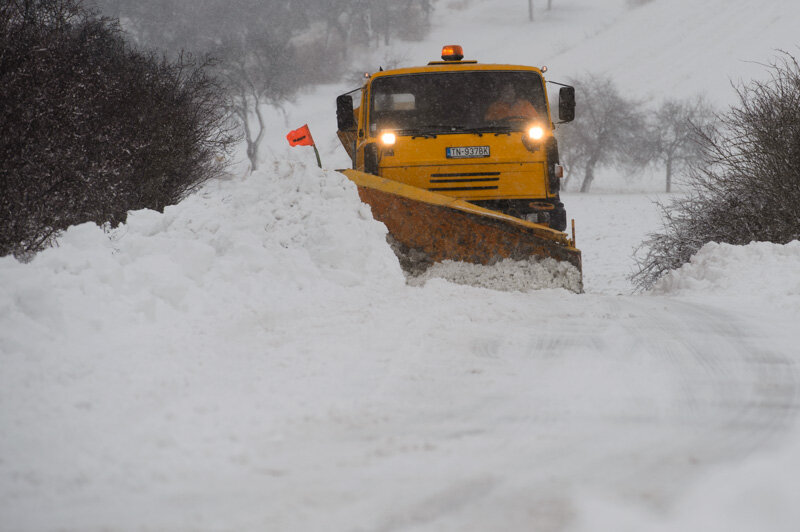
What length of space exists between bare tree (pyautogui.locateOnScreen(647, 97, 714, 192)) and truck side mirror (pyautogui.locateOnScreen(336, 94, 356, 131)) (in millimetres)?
40250

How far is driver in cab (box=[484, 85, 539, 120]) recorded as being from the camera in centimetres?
683

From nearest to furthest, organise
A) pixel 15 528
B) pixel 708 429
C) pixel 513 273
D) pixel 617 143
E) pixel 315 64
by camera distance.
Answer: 1. pixel 15 528
2. pixel 708 429
3. pixel 513 273
4. pixel 617 143
5. pixel 315 64

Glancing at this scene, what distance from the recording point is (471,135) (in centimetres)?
656

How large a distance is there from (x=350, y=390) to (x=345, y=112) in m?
4.77

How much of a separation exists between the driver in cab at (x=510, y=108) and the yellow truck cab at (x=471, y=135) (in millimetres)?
11

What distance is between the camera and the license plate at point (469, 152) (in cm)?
650

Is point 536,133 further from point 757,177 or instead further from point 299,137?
point 757,177

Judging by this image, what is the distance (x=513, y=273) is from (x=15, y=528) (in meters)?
4.45

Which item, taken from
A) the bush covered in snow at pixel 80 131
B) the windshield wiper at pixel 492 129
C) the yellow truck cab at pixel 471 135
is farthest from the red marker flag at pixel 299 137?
the bush covered in snow at pixel 80 131

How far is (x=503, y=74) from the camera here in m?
6.93

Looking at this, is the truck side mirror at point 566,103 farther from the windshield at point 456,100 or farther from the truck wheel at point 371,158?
the truck wheel at point 371,158

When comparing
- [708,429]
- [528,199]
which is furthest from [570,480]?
[528,199]

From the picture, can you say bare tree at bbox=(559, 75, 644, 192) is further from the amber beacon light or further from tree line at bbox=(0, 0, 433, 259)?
the amber beacon light

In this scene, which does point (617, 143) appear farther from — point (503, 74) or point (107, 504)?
point (107, 504)
